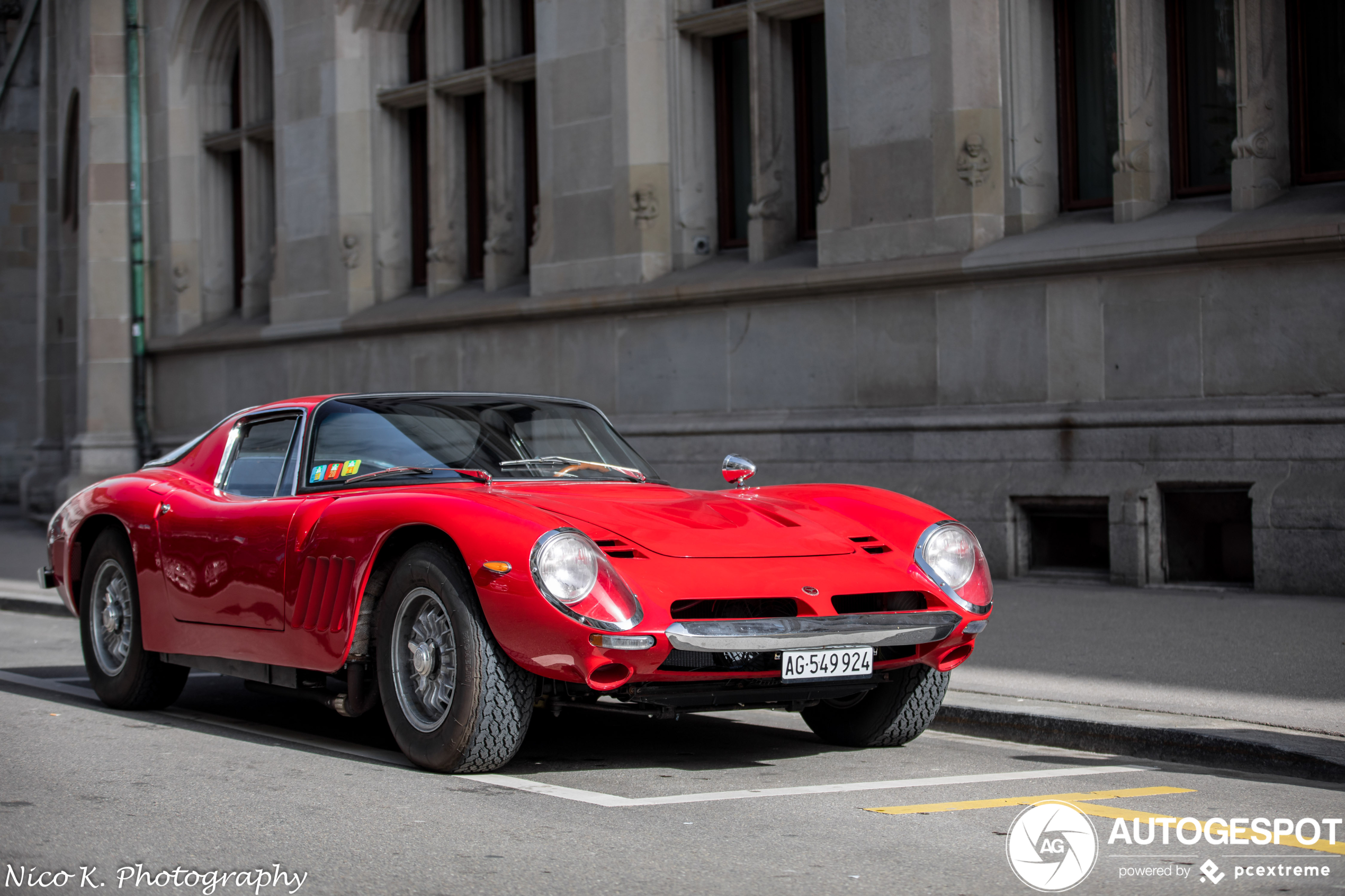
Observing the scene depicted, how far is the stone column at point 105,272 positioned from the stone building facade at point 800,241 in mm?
44

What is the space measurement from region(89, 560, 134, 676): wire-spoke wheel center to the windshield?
1459 millimetres

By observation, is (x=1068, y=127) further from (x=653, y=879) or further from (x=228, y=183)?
(x=228, y=183)

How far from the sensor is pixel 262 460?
7023 millimetres

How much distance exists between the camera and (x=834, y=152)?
13.1 metres

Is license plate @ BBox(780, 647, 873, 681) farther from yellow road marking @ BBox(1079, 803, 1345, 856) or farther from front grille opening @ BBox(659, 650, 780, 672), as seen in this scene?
yellow road marking @ BBox(1079, 803, 1345, 856)

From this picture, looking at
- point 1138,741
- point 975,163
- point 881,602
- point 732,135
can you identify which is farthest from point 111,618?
point 732,135

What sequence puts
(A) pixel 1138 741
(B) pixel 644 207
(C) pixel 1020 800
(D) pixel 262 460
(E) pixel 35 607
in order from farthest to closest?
1. (B) pixel 644 207
2. (E) pixel 35 607
3. (D) pixel 262 460
4. (A) pixel 1138 741
5. (C) pixel 1020 800

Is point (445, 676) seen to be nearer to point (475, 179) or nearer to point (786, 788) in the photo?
point (786, 788)

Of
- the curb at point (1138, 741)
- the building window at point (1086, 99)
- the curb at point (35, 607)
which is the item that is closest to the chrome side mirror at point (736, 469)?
the curb at point (1138, 741)

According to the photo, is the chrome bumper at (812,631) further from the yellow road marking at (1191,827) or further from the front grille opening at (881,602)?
the yellow road marking at (1191,827)

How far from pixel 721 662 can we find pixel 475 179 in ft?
42.1

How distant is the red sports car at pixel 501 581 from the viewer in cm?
540

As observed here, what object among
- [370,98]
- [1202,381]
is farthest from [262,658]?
[370,98]

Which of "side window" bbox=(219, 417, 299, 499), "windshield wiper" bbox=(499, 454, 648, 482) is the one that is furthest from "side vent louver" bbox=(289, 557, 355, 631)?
"windshield wiper" bbox=(499, 454, 648, 482)
